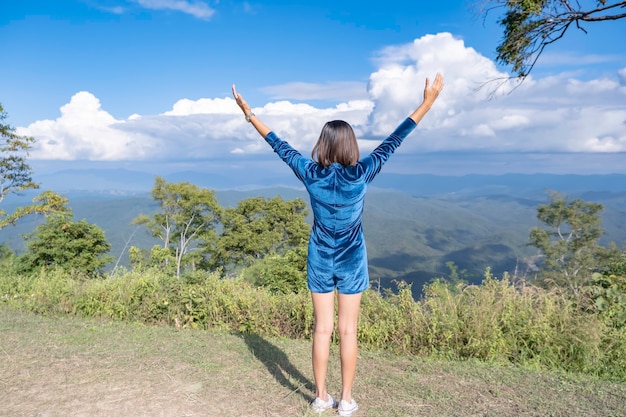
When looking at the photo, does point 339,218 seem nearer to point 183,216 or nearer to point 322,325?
point 322,325

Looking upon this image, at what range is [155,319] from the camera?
595 centimetres

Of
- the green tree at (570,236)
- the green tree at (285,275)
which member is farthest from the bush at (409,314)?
the green tree at (570,236)

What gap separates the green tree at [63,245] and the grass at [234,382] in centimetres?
→ 662

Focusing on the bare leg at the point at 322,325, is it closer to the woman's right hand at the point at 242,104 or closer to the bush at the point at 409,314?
the woman's right hand at the point at 242,104

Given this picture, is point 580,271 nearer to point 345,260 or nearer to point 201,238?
point 201,238

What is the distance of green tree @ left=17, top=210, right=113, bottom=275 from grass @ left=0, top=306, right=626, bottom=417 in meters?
6.62

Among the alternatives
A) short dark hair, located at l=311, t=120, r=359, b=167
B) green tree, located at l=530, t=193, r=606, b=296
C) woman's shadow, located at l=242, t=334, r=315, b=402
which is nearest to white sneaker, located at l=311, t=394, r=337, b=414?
woman's shadow, located at l=242, t=334, r=315, b=402

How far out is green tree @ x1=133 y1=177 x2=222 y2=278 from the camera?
124ft

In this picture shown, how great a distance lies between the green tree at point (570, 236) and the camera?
40.3 m

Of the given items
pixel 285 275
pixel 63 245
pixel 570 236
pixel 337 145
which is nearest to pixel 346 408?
pixel 337 145

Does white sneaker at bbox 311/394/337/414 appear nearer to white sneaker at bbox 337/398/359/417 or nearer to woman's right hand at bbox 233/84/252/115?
white sneaker at bbox 337/398/359/417

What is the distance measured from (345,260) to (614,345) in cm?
331

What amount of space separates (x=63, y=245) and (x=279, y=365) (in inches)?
419

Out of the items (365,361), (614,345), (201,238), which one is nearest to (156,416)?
(365,361)
